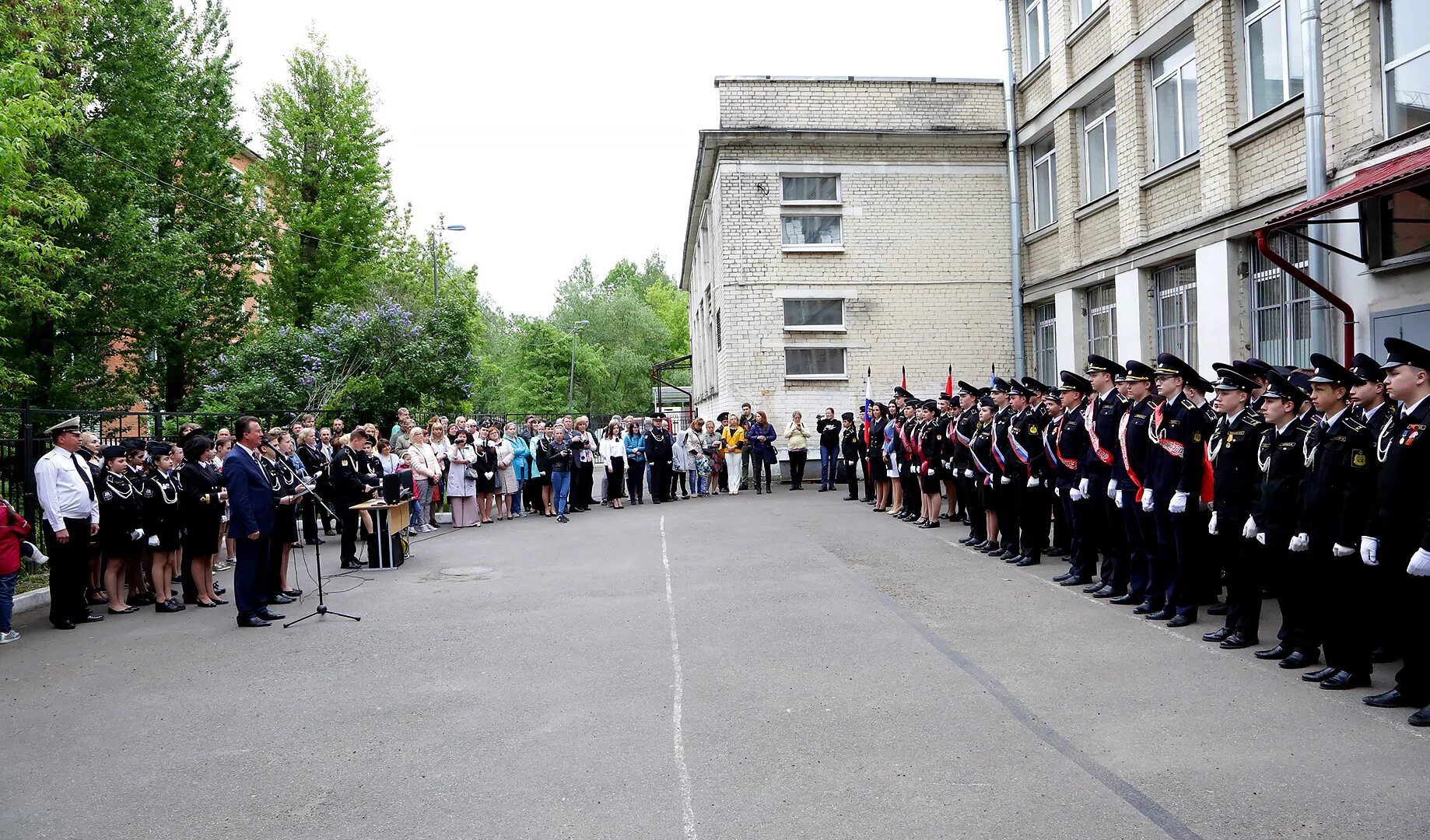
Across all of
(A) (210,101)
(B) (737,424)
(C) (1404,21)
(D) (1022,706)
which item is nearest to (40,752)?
(D) (1022,706)

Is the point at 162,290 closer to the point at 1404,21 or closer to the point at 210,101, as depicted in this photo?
the point at 210,101

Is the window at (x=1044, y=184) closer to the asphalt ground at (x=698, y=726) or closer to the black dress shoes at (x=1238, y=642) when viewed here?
the asphalt ground at (x=698, y=726)

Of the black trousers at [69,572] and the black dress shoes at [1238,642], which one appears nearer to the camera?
the black dress shoes at [1238,642]

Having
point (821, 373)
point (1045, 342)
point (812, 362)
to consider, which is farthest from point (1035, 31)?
point (821, 373)

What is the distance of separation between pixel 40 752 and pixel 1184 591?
27.7ft

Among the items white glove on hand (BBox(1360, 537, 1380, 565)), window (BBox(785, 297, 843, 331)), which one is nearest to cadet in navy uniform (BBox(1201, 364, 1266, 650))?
white glove on hand (BBox(1360, 537, 1380, 565))

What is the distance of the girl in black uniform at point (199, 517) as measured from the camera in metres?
10.4

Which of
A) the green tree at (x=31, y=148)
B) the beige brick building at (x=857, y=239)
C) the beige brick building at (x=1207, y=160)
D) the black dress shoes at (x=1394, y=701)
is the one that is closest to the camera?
the black dress shoes at (x=1394, y=701)

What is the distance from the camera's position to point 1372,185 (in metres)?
9.23

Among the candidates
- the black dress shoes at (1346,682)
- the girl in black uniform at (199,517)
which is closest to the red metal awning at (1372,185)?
the black dress shoes at (1346,682)

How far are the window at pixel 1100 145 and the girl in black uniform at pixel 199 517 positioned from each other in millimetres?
Answer: 16033

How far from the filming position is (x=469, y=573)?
40.6ft

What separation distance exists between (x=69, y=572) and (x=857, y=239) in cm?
1946

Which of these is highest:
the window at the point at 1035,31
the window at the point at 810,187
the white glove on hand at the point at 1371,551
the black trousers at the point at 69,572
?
the window at the point at 1035,31
